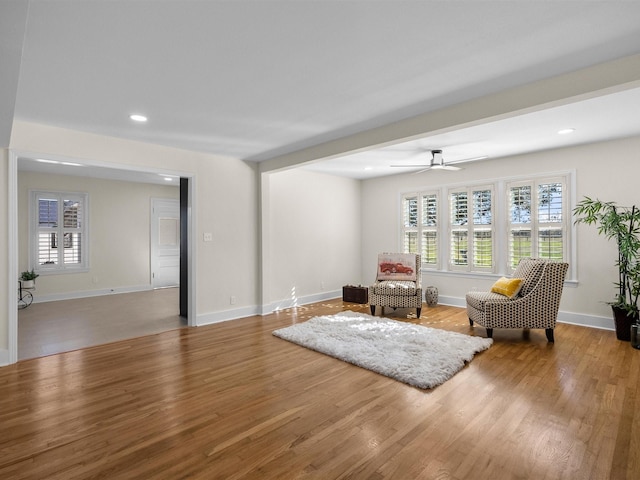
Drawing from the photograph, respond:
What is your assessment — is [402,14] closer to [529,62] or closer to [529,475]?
[529,62]

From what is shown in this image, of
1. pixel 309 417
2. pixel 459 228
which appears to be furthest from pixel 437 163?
pixel 309 417

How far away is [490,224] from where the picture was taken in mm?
5625

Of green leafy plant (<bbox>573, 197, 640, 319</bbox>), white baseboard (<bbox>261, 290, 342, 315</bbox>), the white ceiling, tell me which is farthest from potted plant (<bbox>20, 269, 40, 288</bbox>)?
green leafy plant (<bbox>573, 197, 640, 319</bbox>)

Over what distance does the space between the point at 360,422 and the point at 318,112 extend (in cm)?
271

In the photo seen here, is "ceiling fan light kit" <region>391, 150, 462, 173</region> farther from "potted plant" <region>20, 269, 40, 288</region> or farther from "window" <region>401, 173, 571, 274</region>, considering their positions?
"potted plant" <region>20, 269, 40, 288</region>

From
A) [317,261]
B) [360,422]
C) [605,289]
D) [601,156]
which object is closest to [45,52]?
[360,422]

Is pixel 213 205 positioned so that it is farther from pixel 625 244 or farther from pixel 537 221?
pixel 625 244

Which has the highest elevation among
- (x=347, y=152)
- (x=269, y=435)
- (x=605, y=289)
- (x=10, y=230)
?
(x=347, y=152)

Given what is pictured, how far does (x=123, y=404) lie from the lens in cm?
256

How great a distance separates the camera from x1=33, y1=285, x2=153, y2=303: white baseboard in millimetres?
6637

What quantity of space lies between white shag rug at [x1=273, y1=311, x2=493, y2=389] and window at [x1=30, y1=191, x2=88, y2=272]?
5.38 metres

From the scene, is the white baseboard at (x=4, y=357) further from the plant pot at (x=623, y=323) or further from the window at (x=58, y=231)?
the plant pot at (x=623, y=323)

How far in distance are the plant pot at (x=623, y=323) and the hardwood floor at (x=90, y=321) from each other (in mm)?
5544

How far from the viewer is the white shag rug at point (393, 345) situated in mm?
3055
